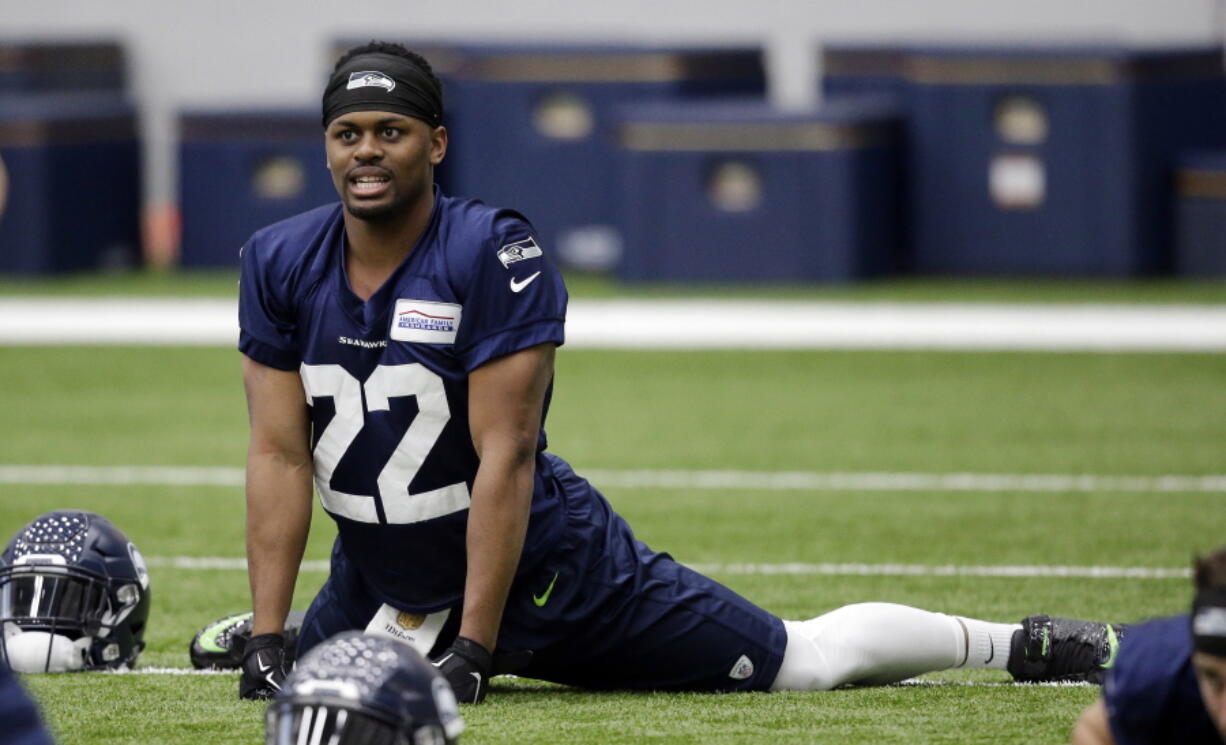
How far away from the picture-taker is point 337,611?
474 centimetres

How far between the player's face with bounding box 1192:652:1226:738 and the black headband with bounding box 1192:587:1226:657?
0.04 feet

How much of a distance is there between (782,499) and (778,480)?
425mm

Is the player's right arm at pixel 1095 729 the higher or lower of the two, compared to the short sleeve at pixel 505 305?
lower

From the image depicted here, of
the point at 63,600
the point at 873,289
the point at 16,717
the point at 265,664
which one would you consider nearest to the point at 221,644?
the point at 63,600

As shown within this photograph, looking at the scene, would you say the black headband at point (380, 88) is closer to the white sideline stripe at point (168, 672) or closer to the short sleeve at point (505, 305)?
the short sleeve at point (505, 305)

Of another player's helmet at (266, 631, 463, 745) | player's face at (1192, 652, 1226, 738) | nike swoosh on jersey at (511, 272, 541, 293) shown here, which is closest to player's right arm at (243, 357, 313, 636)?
nike swoosh on jersey at (511, 272, 541, 293)

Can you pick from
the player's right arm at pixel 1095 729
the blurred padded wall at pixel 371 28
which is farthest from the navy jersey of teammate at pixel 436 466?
the blurred padded wall at pixel 371 28

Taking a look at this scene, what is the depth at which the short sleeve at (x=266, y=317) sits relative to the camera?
4.57 m

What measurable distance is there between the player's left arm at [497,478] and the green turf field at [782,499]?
0.88 ft

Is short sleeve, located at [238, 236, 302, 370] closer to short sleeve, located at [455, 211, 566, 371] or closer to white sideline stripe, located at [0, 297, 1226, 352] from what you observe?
short sleeve, located at [455, 211, 566, 371]

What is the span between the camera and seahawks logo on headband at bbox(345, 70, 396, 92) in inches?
175

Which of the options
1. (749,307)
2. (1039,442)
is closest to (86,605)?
(1039,442)

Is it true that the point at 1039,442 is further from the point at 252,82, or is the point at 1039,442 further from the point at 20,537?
the point at 252,82

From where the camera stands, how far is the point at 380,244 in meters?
4.54
